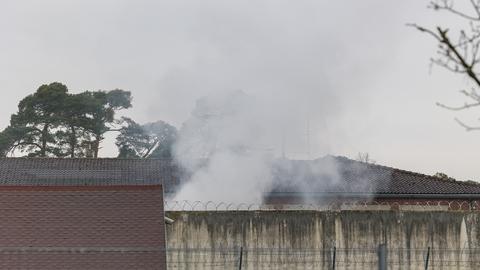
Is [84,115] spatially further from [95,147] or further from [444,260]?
[444,260]

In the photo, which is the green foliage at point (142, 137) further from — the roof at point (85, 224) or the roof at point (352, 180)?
the roof at point (85, 224)

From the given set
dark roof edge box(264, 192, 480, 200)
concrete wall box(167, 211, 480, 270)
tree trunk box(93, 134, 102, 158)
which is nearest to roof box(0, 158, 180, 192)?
dark roof edge box(264, 192, 480, 200)

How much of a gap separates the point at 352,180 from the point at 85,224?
18647mm

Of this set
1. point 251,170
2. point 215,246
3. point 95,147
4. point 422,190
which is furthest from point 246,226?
point 95,147

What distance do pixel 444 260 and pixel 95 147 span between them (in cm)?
3559

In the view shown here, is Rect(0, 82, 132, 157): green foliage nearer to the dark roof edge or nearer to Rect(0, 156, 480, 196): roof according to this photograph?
Rect(0, 156, 480, 196): roof

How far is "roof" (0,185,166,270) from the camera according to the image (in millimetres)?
11664

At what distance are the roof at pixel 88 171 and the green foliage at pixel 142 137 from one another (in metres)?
17.2

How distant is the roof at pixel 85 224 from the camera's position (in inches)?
459

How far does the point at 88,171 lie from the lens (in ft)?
97.9

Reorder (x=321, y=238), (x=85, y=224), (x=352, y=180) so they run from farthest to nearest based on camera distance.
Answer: (x=352, y=180)
(x=321, y=238)
(x=85, y=224)

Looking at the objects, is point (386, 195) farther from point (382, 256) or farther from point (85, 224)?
point (382, 256)

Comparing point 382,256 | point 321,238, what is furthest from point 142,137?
point 382,256

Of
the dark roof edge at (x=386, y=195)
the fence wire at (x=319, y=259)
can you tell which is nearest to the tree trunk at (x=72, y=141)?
the dark roof edge at (x=386, y=195)
